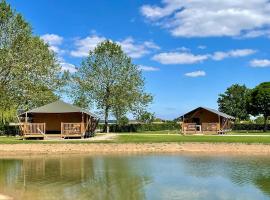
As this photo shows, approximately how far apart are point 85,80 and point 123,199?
49102 mm

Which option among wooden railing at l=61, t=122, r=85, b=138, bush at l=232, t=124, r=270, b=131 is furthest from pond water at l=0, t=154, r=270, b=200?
bush at l=232, t=124, r=270, b=131

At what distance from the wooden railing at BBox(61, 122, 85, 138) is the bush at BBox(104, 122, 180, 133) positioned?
22.3 metres

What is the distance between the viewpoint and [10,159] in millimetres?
33812

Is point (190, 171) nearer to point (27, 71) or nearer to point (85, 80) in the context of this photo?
point (27, 71)

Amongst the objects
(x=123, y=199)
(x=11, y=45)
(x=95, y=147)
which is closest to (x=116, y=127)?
(x=11, y=45)

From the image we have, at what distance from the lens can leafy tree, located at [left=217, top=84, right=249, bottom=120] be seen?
102 meters

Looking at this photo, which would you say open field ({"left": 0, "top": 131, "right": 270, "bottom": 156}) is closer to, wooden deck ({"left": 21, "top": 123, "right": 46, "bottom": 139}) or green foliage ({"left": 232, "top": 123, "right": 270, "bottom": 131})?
wooden deck ({"left": 21, "top": 123, "right": 46, "bottom": 139})

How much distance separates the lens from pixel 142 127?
234 ft

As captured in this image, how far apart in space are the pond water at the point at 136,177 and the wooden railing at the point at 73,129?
11.6m

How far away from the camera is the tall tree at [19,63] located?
52094 mm

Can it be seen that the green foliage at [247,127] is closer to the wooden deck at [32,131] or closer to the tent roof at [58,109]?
the tent roof at [58,109]

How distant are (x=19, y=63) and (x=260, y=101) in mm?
38149

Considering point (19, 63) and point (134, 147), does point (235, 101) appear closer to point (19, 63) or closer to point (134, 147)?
point (19, 63)

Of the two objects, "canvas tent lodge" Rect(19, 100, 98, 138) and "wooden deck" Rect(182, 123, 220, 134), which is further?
"wooden deck" Rect(182, 123, 220, 134)
